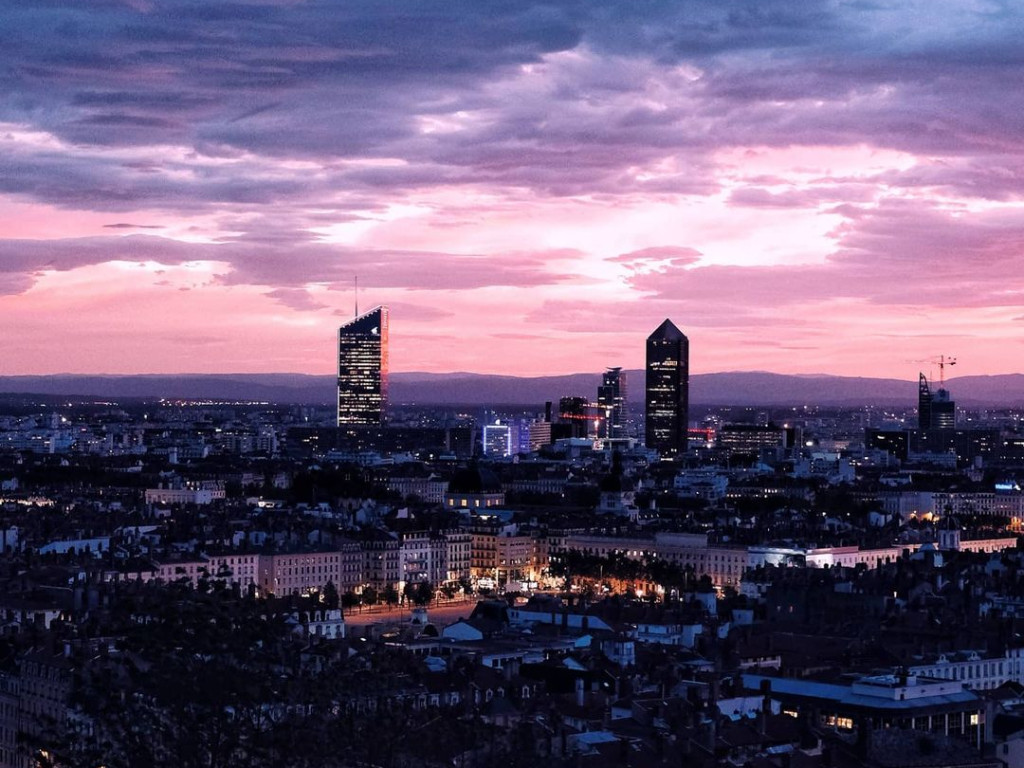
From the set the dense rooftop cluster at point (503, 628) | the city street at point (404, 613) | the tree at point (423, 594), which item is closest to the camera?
the dense rooftop cluster at point (503, 628)

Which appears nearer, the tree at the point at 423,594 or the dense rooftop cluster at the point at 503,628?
the dense rooftop cluster at the point at 503,628

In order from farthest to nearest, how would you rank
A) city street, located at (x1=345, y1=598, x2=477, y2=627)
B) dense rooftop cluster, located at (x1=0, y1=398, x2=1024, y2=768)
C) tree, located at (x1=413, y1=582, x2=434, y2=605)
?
tree, located at (x1=413, y1=582, x2=434, y2=605) → city street, located at (x1=345, y1=598, x2=477, y2=627) → dense rooftop cluster, located at (x1=0, y1=398, x2=1024, y2=768)

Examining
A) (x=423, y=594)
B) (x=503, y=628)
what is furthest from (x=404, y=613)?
(x=503, y=628)

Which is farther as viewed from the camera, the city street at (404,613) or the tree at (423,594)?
the tree at (423,594)

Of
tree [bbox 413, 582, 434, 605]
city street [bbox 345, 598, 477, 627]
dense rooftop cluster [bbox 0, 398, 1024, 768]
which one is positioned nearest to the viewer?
dense rooftop cluster [bbox 0, 398, 1024, 768]

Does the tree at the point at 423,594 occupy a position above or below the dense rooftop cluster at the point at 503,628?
below

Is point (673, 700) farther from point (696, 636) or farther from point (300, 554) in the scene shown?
point (300, 554)

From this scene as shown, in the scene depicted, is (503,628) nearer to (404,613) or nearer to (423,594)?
(404,613)

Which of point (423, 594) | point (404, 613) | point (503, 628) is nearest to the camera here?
point (503, 628)

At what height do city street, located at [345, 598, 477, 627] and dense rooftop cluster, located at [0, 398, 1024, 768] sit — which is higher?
dense rooftop cluster, located at [0, 398, 1024, 768]

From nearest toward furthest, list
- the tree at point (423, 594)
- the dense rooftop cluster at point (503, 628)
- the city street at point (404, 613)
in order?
1. the dense rooftop cluster at point (503, 628)
2. the city street at point (404, 613)
3. the tree at point (423, 594)

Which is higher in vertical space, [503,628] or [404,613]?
[503,628]

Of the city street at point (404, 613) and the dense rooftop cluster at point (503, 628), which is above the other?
the dense rooftop cluster at point (503, 628)
